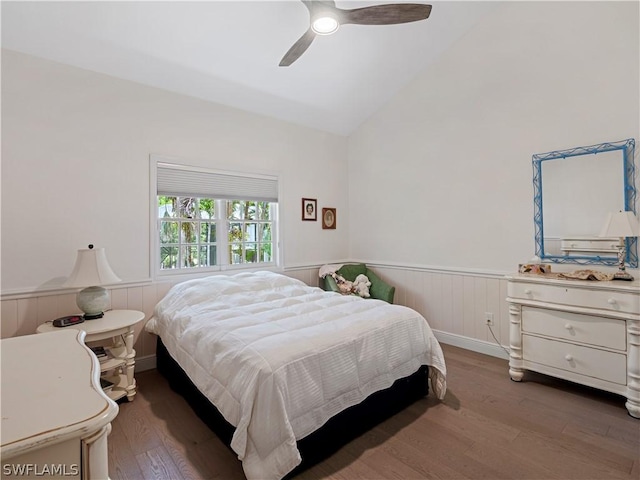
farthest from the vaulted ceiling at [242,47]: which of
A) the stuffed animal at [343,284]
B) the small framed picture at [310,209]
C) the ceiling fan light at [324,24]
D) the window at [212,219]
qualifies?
the stuffed animal at [343,284]

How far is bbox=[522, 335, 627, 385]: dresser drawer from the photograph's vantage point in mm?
2330

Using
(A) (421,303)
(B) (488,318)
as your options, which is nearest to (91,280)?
(A) (421,303)

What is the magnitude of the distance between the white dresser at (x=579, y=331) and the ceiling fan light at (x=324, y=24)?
2.43m

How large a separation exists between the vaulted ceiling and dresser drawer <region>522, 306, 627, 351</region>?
9.49 feet

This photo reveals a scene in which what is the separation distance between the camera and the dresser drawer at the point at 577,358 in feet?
7.64

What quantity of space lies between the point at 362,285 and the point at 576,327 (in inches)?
85.9

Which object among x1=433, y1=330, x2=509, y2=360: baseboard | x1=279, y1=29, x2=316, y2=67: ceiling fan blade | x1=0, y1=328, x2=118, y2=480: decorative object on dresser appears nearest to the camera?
x1=0, y1=328, x2=118, y2=480: decorative object on dresser

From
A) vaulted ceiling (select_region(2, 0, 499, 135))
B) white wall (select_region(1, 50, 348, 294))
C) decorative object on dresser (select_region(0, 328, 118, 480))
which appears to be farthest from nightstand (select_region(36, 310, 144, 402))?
vaulted ceiling (select_region(2, 0, 499, 135))

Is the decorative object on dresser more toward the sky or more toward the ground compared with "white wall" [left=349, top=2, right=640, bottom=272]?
more toward the ground

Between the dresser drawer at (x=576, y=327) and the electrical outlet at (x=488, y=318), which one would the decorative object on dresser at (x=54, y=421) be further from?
the electrical outlet at (x=488, y=318)

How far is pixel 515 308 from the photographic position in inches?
110

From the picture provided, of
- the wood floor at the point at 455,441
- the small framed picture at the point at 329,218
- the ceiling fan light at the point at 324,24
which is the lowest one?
the wood floor at the point at 455,441

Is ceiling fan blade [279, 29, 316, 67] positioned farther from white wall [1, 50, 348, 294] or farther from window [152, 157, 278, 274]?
window [152, 157, 278, 274]

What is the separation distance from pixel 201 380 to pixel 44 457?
1.39 m
